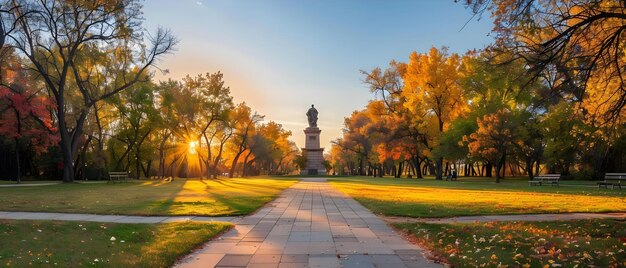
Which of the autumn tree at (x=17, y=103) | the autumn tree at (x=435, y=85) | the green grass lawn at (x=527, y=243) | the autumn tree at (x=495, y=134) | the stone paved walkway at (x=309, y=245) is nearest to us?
the green grass lawn at (x=527, y=243)

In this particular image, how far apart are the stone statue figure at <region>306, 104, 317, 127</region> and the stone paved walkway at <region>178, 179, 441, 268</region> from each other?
6018 cm

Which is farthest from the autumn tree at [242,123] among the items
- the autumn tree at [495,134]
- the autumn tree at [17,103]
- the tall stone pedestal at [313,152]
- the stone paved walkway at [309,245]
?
the stone paved walkway at [309,245]

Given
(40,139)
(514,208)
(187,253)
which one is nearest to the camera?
(187,253)

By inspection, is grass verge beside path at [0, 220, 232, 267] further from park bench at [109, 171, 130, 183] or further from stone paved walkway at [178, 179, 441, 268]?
park bench at [109, 171, 130, 183]

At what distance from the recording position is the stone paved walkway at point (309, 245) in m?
6.73

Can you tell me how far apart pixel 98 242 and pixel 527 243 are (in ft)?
24.1

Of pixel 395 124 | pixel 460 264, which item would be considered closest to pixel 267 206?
pixel 460 264

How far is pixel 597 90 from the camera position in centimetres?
1379

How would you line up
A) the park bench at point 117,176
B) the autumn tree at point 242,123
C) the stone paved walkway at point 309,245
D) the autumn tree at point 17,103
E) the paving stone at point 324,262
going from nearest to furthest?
the paving stone at point 324,262, the stone paved walkway at point 309,245, the autumn tree at point 17,103, the park bench at point 117,176, the autumn tree at point 242,123

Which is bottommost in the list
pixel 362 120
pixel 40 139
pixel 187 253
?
pixel 187 253

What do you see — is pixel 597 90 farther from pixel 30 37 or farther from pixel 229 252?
pixel 30 37

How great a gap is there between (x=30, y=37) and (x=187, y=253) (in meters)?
29.2

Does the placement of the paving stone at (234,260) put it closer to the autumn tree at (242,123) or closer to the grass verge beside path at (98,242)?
the grass verge beside path at (98,242)

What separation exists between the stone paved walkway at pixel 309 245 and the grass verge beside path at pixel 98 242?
Result: 43cm
